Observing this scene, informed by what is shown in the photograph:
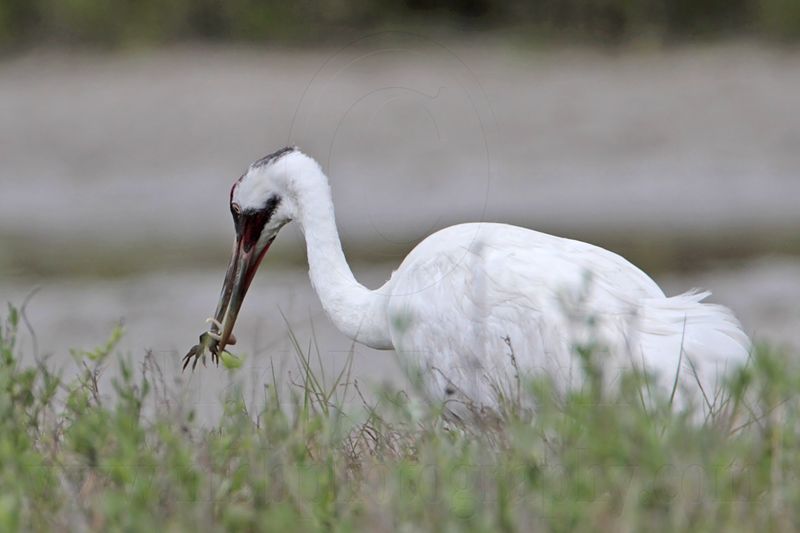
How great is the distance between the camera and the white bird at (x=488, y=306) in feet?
15.6

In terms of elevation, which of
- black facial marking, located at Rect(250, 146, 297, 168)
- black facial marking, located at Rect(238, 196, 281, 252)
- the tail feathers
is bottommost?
the tail feathers

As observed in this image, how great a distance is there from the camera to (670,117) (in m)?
15.0

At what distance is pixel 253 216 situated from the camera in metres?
5.94

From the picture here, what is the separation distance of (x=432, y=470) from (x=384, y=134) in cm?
1144

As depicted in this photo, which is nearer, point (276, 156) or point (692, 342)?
point (692, 342)

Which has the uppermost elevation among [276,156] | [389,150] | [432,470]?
[276,156]

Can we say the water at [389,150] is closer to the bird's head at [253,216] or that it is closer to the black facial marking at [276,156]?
the bird's head at [253,216]

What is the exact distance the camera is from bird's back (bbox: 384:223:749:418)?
15.7 ft

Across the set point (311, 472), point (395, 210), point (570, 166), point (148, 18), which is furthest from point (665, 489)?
point (148, 18)

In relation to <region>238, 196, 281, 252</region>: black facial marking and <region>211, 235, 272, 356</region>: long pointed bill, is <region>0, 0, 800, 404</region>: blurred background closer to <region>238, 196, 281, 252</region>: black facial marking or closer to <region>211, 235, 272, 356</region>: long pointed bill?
<region>211, 235, 272, 356</region>: long pointed bill

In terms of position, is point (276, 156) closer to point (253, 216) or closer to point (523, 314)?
point (253, 216)

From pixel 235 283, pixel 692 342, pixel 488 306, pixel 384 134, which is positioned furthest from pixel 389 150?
pixel 692 342

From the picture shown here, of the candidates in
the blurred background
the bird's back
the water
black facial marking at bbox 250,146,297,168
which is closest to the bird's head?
black facial marking at bbox 250,146,297,168

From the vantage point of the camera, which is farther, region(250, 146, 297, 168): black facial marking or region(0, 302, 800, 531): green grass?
region(250, 146, 297, 168): black facial marking
